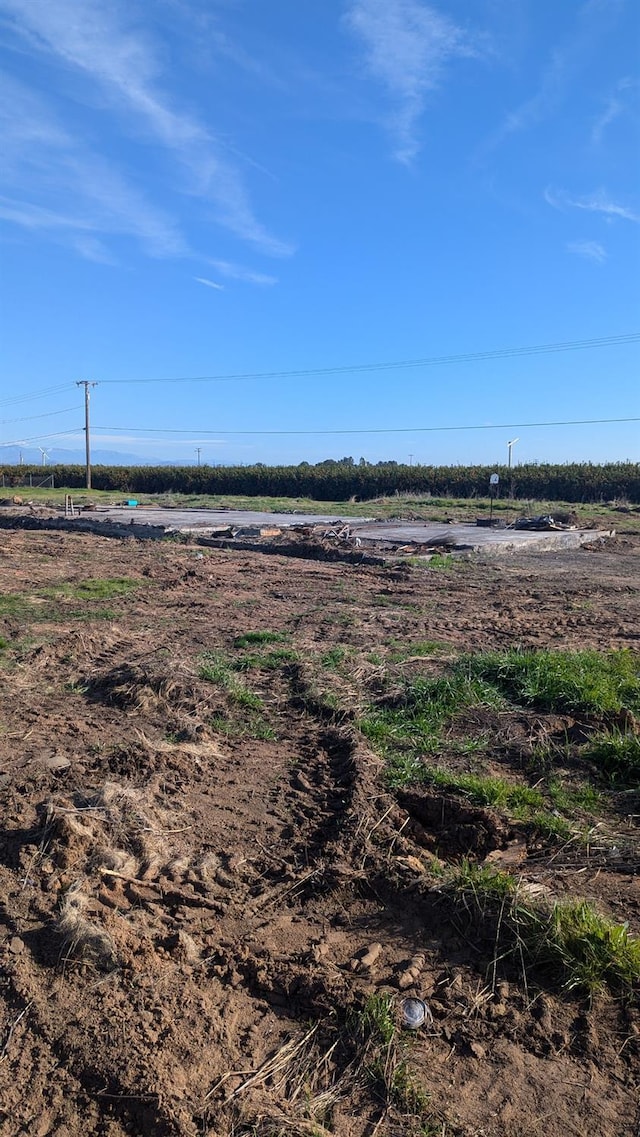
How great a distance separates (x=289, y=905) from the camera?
3.25 m

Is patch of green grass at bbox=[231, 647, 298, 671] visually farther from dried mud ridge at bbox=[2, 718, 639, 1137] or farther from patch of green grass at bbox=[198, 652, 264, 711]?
dried mud ridge at bbox=[2, 718, 639, 1137]

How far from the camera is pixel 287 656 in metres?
7.13

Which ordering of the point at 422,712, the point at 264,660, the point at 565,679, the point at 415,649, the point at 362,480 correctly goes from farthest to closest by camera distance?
the point at 362,480 → the point at 415,649 → the point at 264,660 → the point at 565,679 → the point at 422,712

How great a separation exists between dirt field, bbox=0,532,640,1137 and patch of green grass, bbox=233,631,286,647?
27.2 inches

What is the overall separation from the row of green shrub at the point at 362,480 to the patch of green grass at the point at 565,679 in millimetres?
34694

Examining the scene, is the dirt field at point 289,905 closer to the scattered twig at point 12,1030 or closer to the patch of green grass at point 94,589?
the scattered twig at point 12,1030

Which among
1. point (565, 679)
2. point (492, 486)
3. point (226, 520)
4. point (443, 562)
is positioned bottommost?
point (565, 679)

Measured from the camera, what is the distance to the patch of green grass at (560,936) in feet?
8.95

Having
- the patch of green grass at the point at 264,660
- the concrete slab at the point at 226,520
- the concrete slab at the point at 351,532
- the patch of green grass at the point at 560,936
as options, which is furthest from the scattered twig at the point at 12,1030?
the concrete slab at the point at 226,520

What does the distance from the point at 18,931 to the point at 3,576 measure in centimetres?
999

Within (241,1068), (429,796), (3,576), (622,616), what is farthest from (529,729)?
A: (3,576)

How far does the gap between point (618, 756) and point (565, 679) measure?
1307 millimetres

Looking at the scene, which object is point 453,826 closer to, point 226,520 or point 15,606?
point 15,606

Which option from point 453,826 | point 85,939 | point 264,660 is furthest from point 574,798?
point 264,660
